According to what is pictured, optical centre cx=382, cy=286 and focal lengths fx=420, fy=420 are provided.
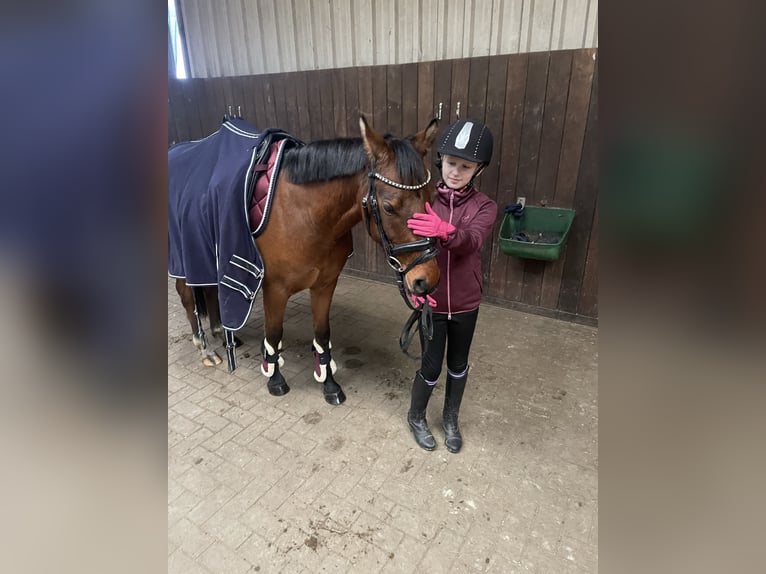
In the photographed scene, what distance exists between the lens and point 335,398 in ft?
8.93

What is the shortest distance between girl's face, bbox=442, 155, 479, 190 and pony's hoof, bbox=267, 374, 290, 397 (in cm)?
176

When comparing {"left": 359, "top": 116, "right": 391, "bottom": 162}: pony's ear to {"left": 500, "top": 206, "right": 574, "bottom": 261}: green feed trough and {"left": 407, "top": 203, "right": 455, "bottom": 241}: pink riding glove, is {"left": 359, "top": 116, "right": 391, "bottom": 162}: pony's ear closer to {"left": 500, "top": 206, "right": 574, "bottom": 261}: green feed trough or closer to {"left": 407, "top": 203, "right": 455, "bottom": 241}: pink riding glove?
{"left": 407, "top": 203, "right": 455, "bottom": 241}: pink riding glove

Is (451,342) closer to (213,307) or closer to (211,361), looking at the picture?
(211,361)

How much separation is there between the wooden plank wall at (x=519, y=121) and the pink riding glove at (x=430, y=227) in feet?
7.31

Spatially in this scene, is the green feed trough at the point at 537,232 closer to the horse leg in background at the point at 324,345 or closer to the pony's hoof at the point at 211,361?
the horse leg in background at the point at 324,345

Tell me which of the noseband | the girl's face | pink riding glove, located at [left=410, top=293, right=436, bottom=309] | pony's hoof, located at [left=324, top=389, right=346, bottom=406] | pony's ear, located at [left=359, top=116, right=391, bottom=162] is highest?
pony's ear, located at [left=359, top=116, right=391, bottom=162]

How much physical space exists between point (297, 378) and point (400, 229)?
1.61 meters

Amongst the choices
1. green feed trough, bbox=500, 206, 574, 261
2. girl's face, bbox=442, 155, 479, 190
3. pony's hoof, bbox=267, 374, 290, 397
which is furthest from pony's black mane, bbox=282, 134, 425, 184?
green feed trough, bbox=500, 206, 574, 261

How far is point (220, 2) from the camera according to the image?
5027 mm

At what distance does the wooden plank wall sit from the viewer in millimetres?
3379

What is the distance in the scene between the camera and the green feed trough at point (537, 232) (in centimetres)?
346
